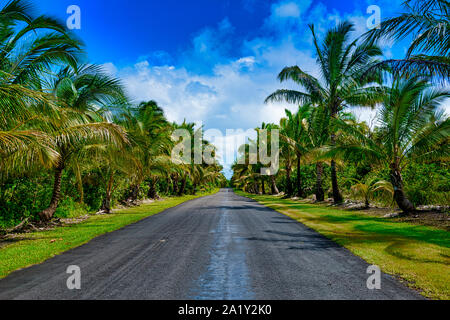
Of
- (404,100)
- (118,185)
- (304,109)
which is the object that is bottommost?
(118,185)

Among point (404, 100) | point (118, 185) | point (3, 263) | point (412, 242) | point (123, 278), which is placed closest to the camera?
point (123, 278)

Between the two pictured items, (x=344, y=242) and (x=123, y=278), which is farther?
(x=344, y=242)

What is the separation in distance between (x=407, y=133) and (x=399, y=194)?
8.56ft

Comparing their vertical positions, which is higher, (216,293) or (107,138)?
(107,138)

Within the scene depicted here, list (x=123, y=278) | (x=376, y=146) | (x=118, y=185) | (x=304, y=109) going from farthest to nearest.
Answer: (x=304, y=109), (x=118, y=185), (x=376, y=146), (x=123, y=278)

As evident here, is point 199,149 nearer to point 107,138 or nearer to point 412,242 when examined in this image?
point 107,138

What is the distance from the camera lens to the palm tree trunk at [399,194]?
39.5ft

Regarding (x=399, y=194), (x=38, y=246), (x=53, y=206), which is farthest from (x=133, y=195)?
(x=399, y=194)

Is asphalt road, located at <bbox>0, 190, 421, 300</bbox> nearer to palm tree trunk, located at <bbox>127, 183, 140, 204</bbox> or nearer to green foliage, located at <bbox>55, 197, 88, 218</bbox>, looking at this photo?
green foliage, located at <bbox>55, 197, 88, 218</bbox>

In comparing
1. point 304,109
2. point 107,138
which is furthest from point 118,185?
point 304,109

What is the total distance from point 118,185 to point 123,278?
14893mm

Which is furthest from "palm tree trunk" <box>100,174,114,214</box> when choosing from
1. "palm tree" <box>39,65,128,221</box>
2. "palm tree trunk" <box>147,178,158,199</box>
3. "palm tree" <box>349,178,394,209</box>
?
"palm tree trunk" <box>147,178,158,199</box>

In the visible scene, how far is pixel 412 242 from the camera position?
7445mm

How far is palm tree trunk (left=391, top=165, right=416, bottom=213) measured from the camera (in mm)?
12031
